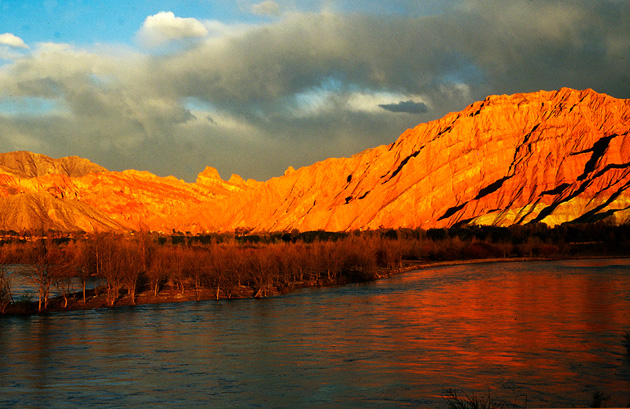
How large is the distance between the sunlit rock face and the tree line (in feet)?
33.5

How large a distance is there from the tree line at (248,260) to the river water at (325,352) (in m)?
3.75

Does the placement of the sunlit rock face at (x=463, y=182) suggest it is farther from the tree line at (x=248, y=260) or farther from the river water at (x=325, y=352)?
the river water at (x=325, y=352)

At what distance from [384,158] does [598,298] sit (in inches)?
4356

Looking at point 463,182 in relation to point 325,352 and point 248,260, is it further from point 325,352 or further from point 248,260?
point 325,352

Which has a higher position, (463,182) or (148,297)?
(463,182)

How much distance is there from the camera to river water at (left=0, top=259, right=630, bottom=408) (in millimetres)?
19562

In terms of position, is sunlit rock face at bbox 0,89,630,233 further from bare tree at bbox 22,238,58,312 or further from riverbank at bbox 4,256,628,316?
bare tree at bbox 22,238,58,312

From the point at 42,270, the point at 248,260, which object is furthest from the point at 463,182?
the point at 42,270

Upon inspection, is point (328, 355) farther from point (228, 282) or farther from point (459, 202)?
point (459, 202)

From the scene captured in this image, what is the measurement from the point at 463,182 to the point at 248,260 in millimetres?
83097

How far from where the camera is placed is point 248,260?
168ft

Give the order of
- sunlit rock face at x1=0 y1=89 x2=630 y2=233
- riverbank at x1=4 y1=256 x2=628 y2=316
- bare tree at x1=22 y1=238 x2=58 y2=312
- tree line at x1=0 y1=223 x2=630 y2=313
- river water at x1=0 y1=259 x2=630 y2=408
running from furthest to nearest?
sunlit rock face at x1=0 y1=89 x2=630 y2=233
tree line at x1=0 y1=223 x2=630 y2=313
riverbank at x1=4 y1=256 x2=628 y2=316
bare tree at x1=22 y1=238 x2=58 y2=312
river water at x1=0 y1=259 x2=630 y2=408

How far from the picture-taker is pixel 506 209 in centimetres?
11081

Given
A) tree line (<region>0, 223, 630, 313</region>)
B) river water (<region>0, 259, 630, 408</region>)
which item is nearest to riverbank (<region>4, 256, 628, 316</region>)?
tree line (<region>0, 223, 630, 313</region>)
